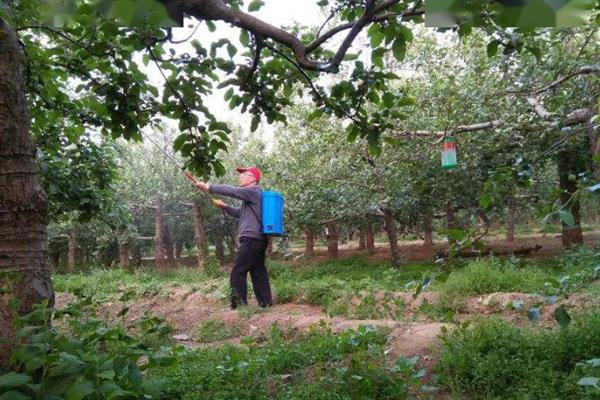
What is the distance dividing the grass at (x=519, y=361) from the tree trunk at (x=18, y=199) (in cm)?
246

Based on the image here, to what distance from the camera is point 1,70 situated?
7.12 ft

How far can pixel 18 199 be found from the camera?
7.07 ft

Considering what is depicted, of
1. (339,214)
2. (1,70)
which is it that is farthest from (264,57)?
(339,214)

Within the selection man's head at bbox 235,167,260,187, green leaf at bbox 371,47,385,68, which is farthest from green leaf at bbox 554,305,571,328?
man's head at bbox 235,167,260,187

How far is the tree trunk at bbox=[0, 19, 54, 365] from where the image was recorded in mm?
2121

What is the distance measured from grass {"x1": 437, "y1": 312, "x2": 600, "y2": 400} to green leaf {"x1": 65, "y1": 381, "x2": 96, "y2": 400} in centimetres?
224

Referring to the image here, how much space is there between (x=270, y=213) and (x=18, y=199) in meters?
4.20

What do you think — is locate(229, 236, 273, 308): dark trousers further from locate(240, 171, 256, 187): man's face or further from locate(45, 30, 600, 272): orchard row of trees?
locate(45, 30, 600, 272): orchard row of trees

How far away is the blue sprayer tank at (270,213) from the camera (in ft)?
20.5

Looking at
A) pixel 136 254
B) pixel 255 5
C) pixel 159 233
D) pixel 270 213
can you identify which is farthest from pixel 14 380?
pixel 136 254

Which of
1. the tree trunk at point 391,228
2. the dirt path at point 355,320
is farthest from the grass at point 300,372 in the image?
the tree trunk at point 391,228

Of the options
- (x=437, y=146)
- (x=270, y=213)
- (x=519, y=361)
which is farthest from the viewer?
(x=437, y=146)

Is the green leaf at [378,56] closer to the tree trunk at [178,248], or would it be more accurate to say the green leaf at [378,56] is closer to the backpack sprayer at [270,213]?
the backpack sprayer at [270,213]

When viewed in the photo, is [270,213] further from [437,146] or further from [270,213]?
[437,146]
